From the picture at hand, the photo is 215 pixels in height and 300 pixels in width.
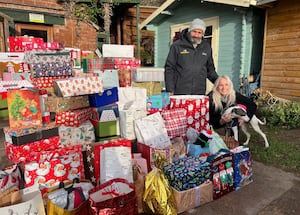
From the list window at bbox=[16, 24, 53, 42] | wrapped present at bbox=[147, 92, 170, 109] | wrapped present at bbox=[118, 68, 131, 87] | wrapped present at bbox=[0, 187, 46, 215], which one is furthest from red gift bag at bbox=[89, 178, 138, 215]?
window at bbox=[16, 24, 53, 42]

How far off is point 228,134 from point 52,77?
2515 mm

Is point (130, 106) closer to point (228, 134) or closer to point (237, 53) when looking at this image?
point (228, 134)

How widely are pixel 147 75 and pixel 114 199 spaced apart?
7.20 ft

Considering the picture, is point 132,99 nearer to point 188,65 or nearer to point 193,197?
point 188,65

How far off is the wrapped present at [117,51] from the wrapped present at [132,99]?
6.06 ft

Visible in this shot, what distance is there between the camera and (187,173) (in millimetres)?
2021

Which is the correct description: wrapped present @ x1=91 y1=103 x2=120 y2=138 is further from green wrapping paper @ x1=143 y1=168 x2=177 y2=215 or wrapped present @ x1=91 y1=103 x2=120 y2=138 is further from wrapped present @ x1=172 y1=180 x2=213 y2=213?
wrapped present @ x1=172 y1=180 x2=213 y2=213

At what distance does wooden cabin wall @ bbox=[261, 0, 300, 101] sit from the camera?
5.60 m

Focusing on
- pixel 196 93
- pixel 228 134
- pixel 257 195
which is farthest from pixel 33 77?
pixel 257 195

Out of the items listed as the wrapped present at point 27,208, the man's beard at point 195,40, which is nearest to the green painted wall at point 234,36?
the man's beard at point 195,40

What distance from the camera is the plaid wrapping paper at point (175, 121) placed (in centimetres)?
298

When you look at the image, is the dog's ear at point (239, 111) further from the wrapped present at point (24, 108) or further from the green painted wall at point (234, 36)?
the green painted wall at point (234, 36)

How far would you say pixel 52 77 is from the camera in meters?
3.27

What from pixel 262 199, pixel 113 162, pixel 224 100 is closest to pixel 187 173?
pixel 113 162
